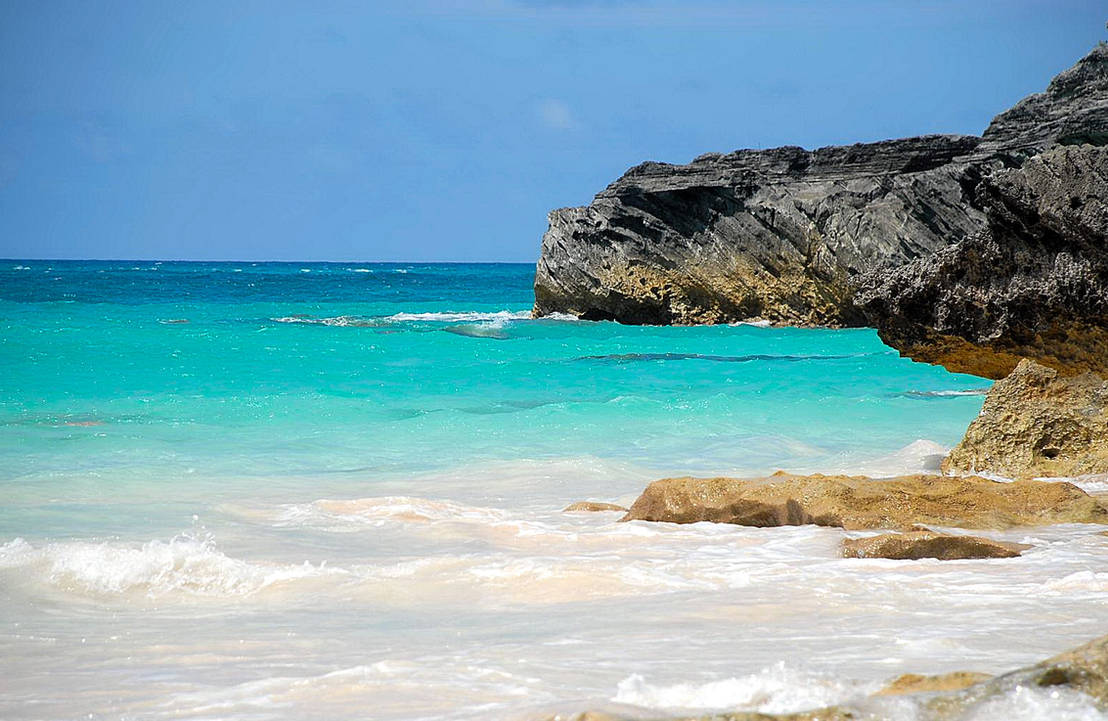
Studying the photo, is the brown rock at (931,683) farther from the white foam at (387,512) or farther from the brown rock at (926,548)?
the white foam at (387,512)

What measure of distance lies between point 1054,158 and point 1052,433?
1954 mm

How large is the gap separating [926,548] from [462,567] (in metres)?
1.89

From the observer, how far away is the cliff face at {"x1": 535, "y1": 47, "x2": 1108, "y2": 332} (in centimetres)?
2591

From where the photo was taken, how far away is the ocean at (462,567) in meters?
2.74

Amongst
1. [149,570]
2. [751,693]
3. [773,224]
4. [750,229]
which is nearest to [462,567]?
[149,570]

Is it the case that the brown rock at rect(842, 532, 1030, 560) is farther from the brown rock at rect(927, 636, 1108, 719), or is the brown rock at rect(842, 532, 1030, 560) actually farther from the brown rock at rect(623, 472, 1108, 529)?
the brown rock at rect(927, 636, 1108, 719)

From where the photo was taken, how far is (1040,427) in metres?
6.82

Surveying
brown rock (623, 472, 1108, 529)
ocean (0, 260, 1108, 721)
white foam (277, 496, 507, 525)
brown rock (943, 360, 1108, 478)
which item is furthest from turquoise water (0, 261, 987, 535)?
brown rock (623, 472, 1108, 529)

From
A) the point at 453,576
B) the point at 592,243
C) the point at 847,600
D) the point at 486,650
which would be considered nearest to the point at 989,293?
the point at 847,600

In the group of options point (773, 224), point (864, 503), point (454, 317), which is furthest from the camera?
point (454, 317)

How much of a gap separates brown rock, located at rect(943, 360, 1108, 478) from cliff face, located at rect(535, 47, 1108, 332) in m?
18.1

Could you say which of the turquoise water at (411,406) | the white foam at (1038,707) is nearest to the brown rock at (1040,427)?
the turquoise water at (411,406)

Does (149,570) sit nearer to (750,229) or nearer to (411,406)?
(411,406)

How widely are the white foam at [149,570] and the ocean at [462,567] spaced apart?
2 centimetres
